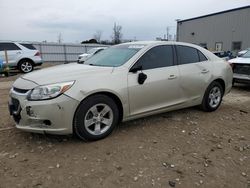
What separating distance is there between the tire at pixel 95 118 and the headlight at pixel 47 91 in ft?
1.12

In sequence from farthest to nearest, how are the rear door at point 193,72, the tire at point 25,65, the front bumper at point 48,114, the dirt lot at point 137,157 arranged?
the tire at point 25,65 < the rear door at point 193,72 < the front bumper at point 48,114 < the dirt lot at point 137,157

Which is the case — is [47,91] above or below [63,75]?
below

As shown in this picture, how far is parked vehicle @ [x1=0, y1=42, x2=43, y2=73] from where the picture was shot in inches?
513

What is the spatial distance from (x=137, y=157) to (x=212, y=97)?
2779 mm

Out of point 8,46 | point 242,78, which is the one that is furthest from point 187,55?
point 8,46

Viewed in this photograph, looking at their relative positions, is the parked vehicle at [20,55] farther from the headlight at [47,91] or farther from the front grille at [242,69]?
the headlight at [47,91]

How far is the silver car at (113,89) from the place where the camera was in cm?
340

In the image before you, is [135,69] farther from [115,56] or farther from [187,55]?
[187,55]

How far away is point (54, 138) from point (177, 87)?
7.47 feet

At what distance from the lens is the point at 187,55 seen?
495 cm

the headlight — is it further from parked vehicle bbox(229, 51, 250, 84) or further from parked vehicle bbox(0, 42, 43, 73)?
parked vehicle bbox(0, 42, 43, 73)

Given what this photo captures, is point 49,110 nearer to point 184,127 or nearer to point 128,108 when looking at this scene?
point 128,108

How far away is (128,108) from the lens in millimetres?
3959

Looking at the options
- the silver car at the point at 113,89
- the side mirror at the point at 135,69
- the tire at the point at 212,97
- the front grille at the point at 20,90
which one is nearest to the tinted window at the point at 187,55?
the silver car at the point at 113,89
